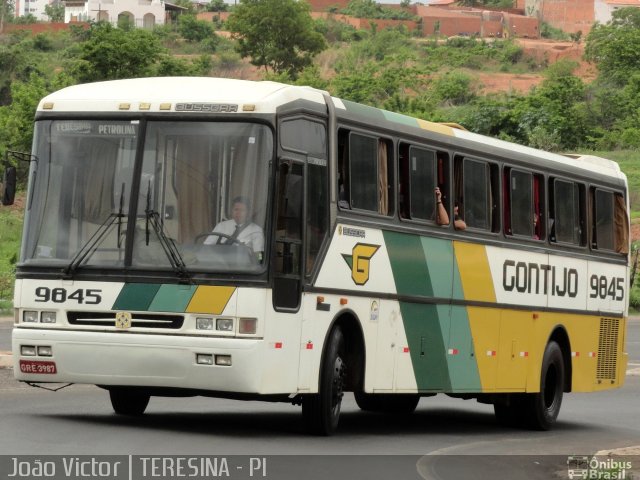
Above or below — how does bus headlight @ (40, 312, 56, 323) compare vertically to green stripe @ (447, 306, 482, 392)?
above

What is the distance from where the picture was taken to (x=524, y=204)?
62.4ft

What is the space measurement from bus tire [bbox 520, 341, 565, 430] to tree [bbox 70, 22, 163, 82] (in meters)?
62.4

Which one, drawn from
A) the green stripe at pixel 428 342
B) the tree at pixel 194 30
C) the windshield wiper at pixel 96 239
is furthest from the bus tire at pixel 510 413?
the tree at pixel 194 30

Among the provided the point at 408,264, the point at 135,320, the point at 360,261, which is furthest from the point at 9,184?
the point at 408,264

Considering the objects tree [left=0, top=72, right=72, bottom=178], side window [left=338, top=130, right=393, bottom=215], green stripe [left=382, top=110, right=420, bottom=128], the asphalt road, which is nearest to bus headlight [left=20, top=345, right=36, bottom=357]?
the asphalt road

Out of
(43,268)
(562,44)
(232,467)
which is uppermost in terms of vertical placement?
(562,44)

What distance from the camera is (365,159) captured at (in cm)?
1553

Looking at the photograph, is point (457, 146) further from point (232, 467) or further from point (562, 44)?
point (562, 44)

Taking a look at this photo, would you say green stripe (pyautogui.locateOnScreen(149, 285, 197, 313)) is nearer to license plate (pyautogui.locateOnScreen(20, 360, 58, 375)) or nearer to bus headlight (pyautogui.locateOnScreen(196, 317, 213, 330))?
bus headlight (pyautogui.locateOnScreen(196, 317, 213, 330))

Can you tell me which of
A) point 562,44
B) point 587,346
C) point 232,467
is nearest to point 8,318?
point 587,346

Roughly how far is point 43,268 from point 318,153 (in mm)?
2624

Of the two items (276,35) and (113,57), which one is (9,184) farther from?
(276,35)

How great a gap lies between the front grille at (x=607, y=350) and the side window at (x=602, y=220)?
0.98 m

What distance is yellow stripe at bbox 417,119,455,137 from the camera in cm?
1684
